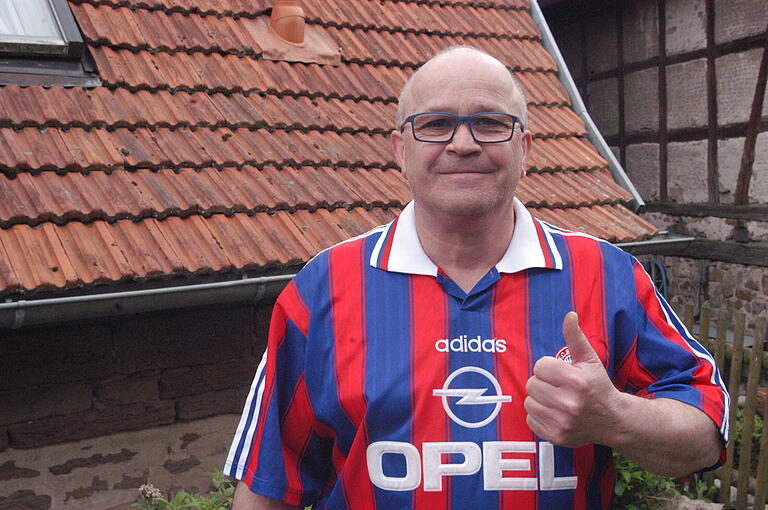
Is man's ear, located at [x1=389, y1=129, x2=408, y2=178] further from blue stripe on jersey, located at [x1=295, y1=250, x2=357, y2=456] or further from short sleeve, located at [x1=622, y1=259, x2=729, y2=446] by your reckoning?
short sleeve, located at [x1=622, y1=259, x2=729, y2=446]

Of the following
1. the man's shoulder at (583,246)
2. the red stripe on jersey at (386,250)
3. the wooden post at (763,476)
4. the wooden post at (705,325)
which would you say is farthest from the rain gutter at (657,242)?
the red stripe on jersey at (386,250)

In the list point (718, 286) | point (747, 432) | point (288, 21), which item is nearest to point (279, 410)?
point (288, 21)

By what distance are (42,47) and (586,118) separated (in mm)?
3635

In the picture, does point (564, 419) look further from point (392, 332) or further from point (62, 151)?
point (62, 151)

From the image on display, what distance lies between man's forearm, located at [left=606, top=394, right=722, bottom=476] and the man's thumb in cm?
13

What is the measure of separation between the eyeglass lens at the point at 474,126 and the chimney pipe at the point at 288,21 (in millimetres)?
3210

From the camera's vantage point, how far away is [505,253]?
164cm

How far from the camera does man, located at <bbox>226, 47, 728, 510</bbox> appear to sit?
1466mm

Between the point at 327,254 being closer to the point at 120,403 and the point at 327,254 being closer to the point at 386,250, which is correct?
the point at 386,250

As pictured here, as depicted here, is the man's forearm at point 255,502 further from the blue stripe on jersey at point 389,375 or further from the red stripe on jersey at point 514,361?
the red stripe on jersey at point 514,361

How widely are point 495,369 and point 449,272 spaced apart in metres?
0.26

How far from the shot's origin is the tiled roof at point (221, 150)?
3156mm

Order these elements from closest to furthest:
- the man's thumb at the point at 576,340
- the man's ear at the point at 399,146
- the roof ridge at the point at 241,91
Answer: the man's thumb at the point at 576,340
the man's ear at the point at 399,146
the roof ridge at the point at 241,91

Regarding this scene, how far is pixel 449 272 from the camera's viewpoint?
Answer: 1634 millimetres
